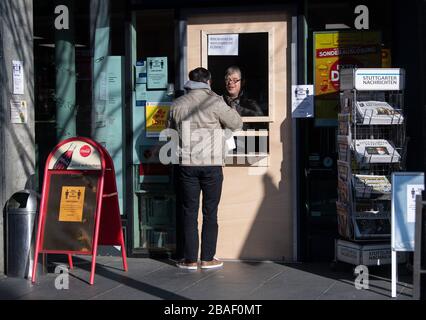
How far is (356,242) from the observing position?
7.37 meters

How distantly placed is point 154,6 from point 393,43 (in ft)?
8.30

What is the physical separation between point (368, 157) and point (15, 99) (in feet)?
11.6

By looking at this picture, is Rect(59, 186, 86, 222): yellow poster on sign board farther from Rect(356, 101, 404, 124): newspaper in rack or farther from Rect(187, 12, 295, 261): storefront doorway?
Rect(356, 101, 404, 124): newspaper in rack

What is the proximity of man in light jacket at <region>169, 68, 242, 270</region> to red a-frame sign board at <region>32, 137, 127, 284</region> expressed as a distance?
0.77m

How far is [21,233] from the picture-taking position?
762cm

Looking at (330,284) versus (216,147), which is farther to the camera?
(216,147)

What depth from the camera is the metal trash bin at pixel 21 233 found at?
7.62 m

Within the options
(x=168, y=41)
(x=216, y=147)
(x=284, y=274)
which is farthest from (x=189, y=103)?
(x=284, y=274)

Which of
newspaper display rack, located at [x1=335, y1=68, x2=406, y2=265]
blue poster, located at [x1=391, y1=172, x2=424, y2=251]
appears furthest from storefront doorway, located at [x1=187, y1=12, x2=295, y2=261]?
blue poster, located at [x1=391, y1=172, x2=424, y2=251]

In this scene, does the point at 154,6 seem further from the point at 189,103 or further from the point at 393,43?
the point at 393,43

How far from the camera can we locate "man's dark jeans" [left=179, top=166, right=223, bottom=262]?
779cm

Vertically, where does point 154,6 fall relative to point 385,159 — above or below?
above

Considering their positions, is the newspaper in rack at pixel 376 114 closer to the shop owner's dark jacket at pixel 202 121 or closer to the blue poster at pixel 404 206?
the blue poster at pixel 404 206
